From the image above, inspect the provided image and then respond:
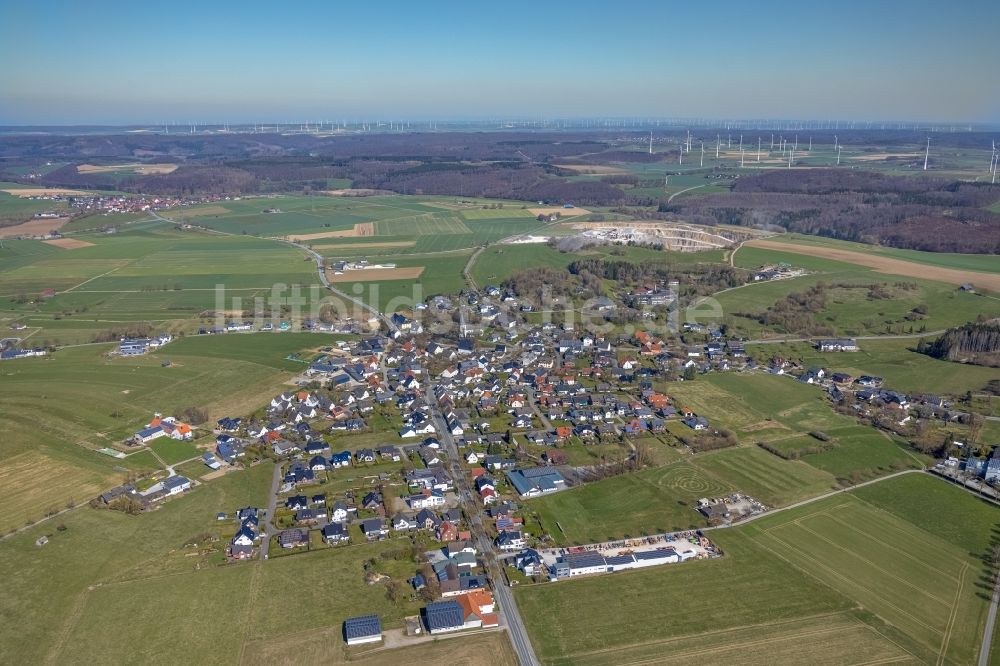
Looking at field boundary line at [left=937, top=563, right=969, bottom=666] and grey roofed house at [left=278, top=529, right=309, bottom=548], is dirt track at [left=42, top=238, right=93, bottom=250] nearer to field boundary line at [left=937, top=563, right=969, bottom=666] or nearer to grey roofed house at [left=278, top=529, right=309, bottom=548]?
grey roofed house at [left=278, top=529, right=309, bottom=548]

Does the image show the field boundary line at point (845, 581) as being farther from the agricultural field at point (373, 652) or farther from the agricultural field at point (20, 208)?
the agricultural field at point (20, 208)

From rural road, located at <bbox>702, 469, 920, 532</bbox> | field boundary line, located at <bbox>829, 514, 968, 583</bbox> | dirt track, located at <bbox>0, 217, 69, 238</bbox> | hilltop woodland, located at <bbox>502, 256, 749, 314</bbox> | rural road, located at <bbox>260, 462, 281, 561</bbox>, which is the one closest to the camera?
field boundary line, located at <bbox>829, 514, 968, 583</bbox>

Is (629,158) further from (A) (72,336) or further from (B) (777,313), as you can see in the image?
(A) (72,336)

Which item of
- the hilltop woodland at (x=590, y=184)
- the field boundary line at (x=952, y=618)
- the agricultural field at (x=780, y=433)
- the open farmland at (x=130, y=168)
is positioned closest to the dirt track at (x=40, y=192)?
the hilltop woodland at (x=590, y=184)

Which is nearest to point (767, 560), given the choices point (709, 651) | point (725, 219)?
point (709, 651)

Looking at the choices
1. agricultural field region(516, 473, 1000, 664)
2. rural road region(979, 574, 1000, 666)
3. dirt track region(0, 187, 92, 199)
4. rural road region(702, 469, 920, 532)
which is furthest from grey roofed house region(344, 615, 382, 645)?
dirt track region(0, 187, 92, 199)

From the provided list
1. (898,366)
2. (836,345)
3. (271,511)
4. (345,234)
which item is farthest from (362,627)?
(345,234)
